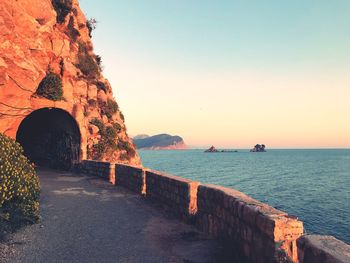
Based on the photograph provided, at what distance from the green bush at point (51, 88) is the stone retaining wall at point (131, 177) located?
302 inches

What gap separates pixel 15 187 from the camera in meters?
7.83

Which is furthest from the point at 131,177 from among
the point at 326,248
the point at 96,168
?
the point at 326,248

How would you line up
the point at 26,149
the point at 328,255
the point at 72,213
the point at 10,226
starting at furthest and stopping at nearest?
the point at 26,149 < the point at 72,213 < the point at 10,226 < the point at 328,255

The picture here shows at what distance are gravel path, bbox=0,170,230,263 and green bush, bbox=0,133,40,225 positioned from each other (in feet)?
1.73

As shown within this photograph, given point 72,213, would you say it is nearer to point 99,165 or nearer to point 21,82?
point 99,165

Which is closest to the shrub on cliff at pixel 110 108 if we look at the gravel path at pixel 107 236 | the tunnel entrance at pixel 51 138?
the tunnel entrance at pixel 51 138

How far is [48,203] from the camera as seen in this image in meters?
11.0

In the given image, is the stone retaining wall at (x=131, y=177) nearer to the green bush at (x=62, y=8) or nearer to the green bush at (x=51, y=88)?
the green bush at (x=51, y=88)

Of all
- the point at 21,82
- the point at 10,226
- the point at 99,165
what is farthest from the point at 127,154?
the point at 10,226

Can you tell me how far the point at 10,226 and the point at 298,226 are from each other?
734 centimetres

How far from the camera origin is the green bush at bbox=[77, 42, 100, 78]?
28422 mm

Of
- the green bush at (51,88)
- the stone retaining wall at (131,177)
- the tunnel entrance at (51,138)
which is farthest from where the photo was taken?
the tunnel entrance at (51,138)

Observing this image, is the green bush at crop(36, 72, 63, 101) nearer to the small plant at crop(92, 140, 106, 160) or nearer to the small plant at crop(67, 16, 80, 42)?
the small plant at crop(92, 140, 106, 160)

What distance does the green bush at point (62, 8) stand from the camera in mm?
26250
